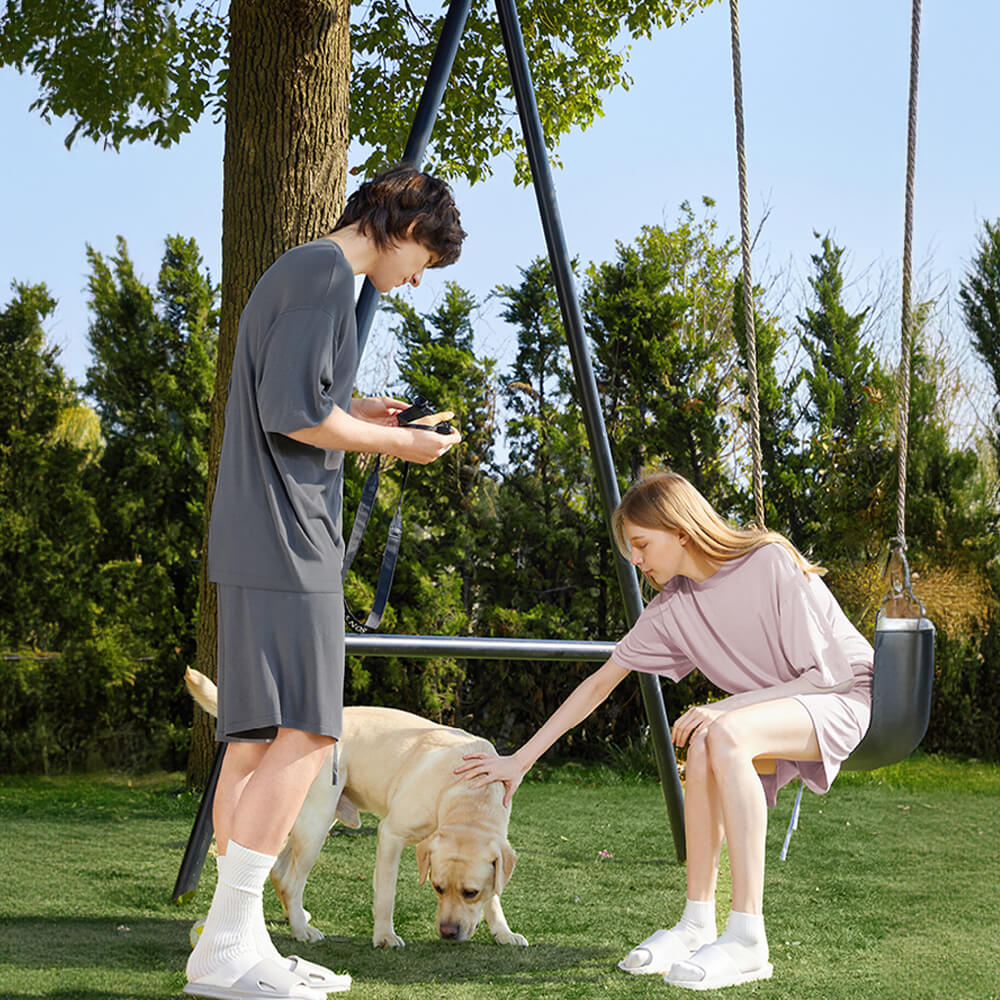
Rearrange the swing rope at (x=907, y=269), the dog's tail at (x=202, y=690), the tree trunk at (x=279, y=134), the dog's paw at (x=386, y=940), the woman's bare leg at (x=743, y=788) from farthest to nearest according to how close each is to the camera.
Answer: the tree trunk at (x=279, y=134) → the dog's tail at (x=202, y=690) → the dog's paw at (x=386, y=940) → the swing rope at (x=907, y=269) → the woman's bare leg at (x=743, y=788)

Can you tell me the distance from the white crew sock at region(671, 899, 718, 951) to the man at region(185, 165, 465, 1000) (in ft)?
2.15

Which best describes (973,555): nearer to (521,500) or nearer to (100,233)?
(521,500)

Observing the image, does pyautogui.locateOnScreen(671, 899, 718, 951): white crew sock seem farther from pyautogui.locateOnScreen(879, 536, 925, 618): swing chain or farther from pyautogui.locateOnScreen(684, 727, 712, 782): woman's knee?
pyautogui.locateOnScreen(879, 536, 925, 618): swing chain

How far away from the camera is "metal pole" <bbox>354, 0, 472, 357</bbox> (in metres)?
2.51

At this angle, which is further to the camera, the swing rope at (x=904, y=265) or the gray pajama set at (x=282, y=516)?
the swing rope at (x=904, y=265)

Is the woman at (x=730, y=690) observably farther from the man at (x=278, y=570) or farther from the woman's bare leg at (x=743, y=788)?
the man at (x=278, y=570)

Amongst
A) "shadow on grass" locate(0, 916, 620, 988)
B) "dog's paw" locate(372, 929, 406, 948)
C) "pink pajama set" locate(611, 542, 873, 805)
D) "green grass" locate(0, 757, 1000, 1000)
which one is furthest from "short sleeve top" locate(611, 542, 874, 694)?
"dog's paw" locate(372, 929, 406, 948)

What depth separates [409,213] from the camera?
1992 mm

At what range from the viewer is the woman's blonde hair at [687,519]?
215 centimetres

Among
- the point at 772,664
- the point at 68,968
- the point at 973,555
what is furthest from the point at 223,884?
the point at 973,555

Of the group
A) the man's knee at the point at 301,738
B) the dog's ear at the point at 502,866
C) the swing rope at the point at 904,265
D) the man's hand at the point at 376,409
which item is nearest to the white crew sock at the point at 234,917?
the man's knee at the point at 301,738

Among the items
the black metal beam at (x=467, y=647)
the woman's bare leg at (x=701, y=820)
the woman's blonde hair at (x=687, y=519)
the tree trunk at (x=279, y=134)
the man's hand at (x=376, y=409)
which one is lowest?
the woman's bare leg at (x=701, y=820)

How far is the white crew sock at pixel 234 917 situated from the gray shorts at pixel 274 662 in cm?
20

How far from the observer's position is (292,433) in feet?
5.82
